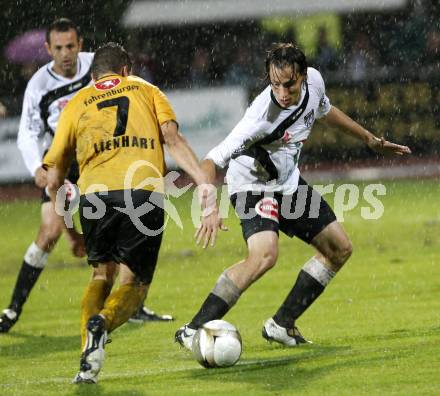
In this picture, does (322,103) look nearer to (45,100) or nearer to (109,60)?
(109,60)

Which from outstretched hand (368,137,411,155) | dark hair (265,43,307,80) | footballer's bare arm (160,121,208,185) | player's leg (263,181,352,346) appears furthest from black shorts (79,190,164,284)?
outstretched hand (368,137,411,155)

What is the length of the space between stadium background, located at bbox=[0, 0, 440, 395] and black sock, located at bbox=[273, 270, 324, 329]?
Result: 0.28 metres

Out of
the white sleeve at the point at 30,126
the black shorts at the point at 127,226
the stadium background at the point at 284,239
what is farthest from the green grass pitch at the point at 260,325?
the white sleeve at the point at 30,126

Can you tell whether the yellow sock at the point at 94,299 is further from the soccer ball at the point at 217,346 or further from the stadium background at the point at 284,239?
the soccer ball at the point at 217,346

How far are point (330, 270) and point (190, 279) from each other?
12.0ft

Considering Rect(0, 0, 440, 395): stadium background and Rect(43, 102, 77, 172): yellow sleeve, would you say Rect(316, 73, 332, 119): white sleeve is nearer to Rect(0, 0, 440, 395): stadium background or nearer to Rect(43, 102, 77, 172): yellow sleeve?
Rect(0, 0, 440, 395): stadium background

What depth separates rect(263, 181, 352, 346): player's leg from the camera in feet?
25.8

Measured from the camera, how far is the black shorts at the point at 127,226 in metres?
6.90

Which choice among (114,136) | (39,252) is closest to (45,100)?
(39,252)

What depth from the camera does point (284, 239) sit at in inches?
550

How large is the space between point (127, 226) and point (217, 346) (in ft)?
2.75

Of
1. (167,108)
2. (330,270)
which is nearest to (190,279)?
(330,270)

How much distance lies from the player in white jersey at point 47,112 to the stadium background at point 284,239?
46 centimetres

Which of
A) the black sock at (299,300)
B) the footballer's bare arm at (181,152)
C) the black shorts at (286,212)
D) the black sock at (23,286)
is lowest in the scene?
the black sock at (23,286)
